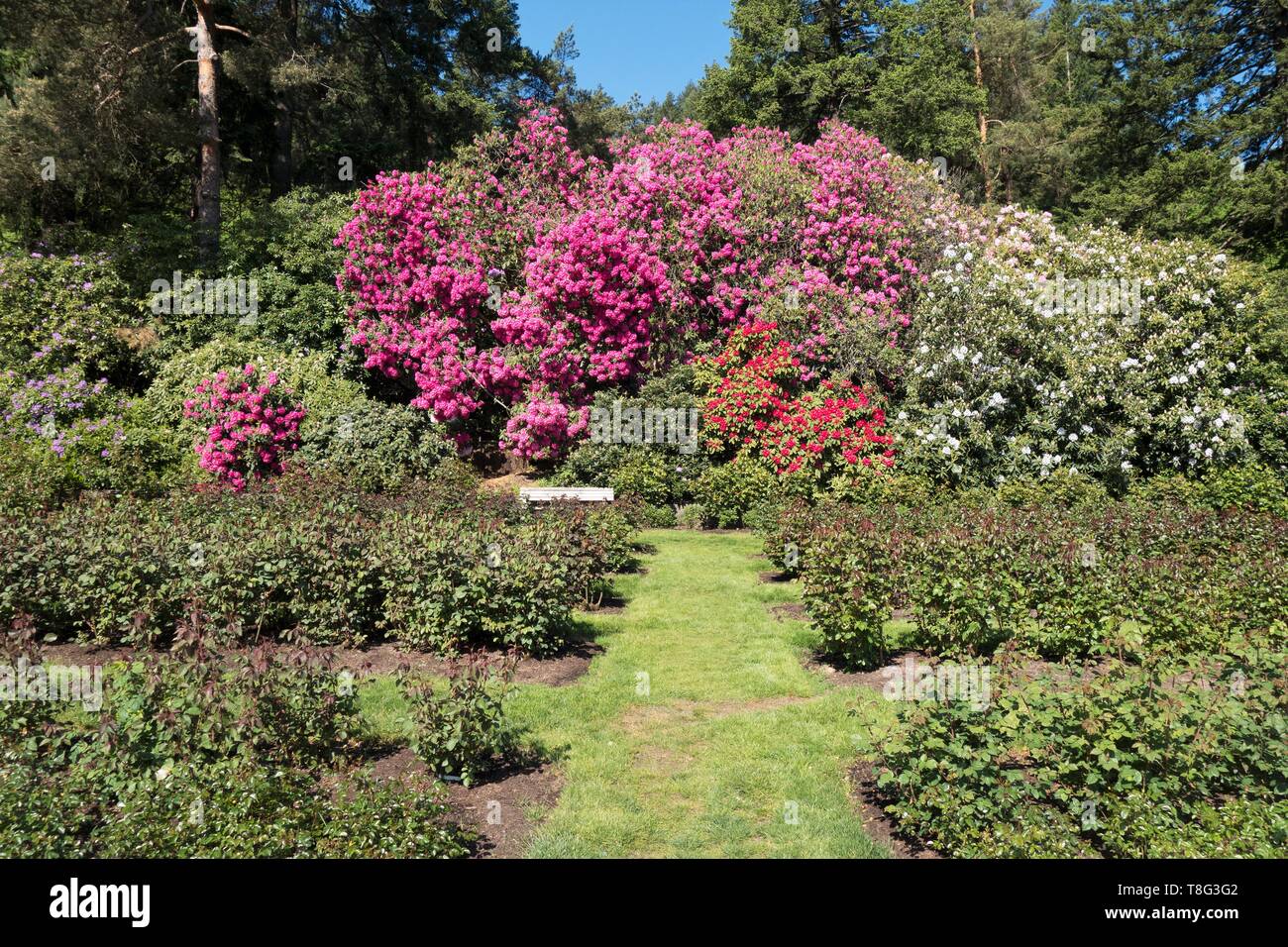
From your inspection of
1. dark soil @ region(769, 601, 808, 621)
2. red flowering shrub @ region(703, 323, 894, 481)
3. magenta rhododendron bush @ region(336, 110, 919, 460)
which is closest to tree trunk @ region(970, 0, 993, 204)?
magenta rhododendron bush @ region(336, 110, 919, 460)

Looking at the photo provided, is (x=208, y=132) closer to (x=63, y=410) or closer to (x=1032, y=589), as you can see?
(x=63, y=410)

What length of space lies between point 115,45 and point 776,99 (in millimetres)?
18094

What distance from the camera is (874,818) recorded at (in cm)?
455

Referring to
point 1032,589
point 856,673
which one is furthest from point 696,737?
point 1032,589

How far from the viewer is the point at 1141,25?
21734 millimetres

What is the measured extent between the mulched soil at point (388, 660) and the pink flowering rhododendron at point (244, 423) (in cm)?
619

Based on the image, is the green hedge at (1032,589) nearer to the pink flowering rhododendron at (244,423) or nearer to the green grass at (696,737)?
the green grass at (696,737)

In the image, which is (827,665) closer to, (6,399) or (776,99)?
(6,399)

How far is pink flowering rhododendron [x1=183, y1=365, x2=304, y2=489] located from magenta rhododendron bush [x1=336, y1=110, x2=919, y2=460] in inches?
79.5

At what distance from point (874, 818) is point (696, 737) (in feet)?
4.49

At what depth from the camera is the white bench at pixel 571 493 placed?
1109 cm

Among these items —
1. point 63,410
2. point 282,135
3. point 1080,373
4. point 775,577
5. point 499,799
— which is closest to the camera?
point 499,799

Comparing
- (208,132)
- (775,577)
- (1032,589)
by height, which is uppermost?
(208,132)

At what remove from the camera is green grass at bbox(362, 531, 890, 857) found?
4.38 m
